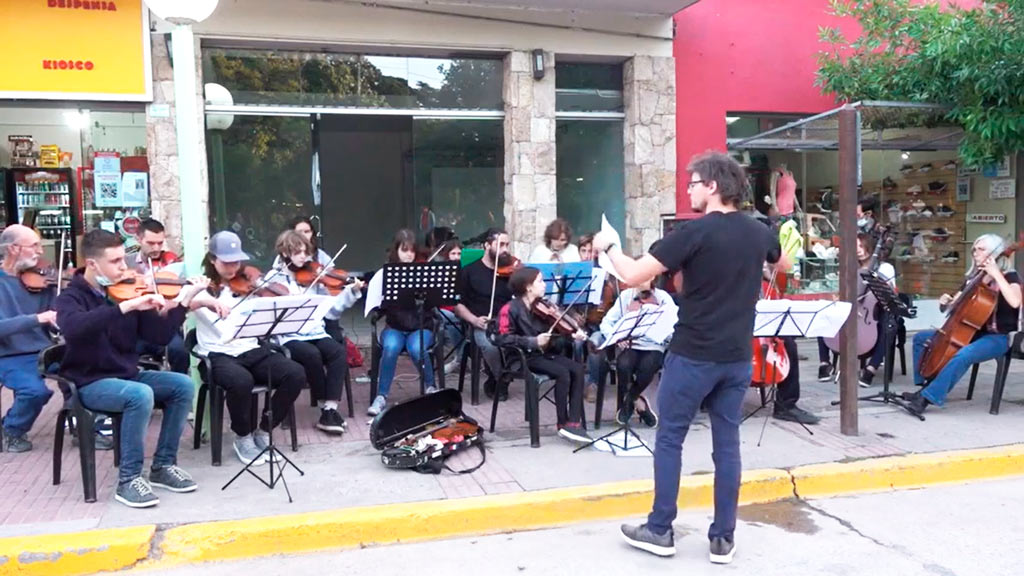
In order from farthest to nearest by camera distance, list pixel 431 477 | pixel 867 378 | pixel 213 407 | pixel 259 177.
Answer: pixel 259 177 → pixel 867 378 → pixel 213 407 → pixel 431 477

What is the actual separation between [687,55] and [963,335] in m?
4.84

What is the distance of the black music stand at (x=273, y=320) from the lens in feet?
16.1

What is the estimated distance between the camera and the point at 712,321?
393 centimetres

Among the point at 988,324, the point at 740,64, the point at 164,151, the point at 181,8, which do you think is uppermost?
the point at 740,64

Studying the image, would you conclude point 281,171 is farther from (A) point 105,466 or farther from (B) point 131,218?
(A) point 105,466

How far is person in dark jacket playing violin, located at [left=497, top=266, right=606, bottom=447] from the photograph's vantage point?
5887 mm

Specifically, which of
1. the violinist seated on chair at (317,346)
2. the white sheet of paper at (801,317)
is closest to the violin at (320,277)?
the violinist seated on chair at (317,346)

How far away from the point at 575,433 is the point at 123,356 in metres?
2.94

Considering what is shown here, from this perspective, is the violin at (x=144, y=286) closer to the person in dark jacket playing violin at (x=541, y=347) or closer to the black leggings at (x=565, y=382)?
the person in dark jacket playing violin at (x=541, y=347)

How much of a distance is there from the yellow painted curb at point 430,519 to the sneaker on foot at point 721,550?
0.85 meters

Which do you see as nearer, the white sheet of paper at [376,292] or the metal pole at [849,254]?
the metal pole at [849,254]

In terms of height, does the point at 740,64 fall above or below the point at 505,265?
above

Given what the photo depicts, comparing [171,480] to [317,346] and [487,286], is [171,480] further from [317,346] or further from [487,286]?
[487,286]

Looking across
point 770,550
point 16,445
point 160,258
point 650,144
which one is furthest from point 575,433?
point 650,144
